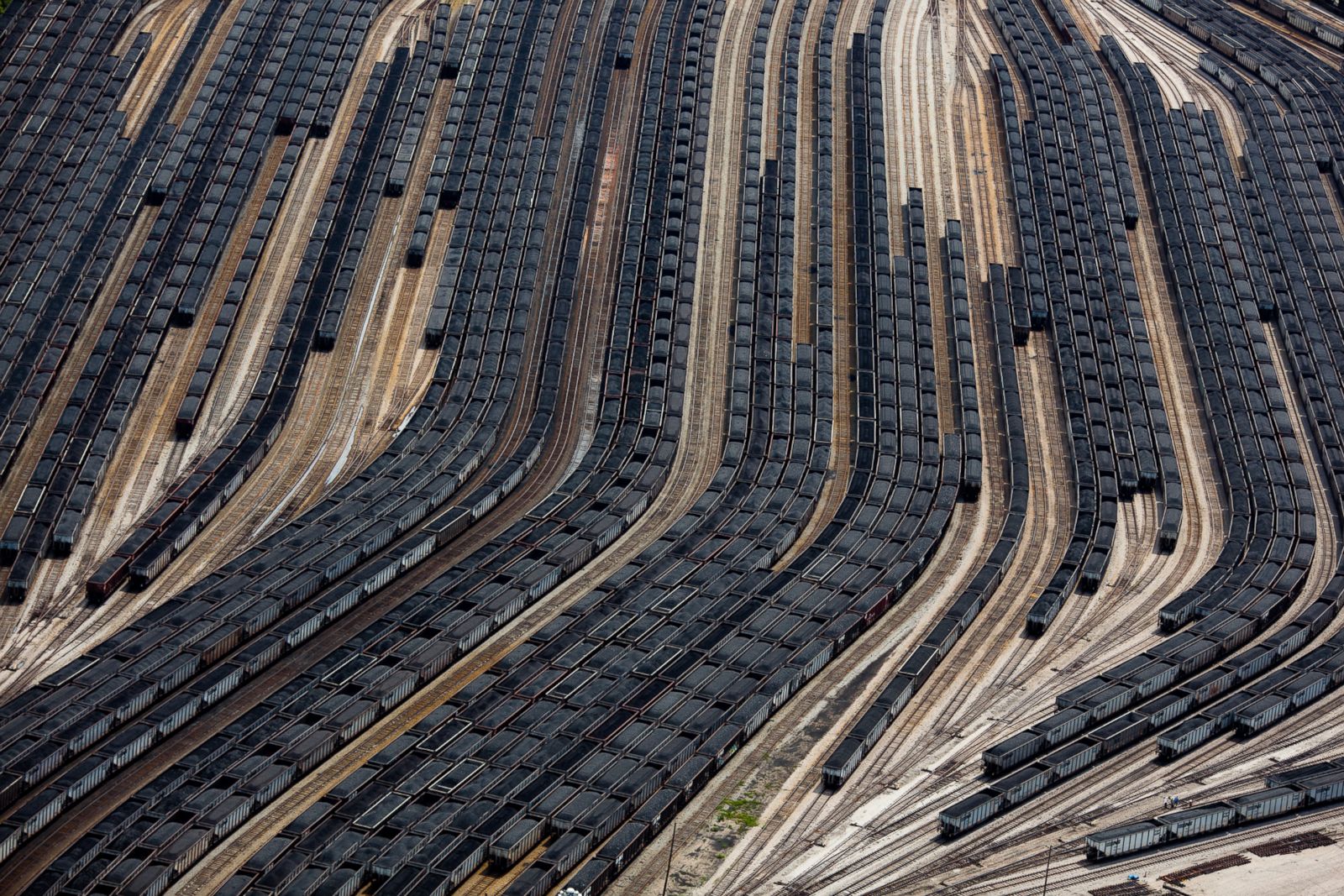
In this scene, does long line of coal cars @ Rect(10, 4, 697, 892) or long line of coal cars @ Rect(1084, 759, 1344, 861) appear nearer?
long line of coal cars @ Rect(1084, 759, 1344, 861)

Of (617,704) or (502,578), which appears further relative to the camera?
(502,578)

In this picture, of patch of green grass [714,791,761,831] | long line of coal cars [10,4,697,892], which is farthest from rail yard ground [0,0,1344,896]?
long line of coal cars [10,4,697,892]

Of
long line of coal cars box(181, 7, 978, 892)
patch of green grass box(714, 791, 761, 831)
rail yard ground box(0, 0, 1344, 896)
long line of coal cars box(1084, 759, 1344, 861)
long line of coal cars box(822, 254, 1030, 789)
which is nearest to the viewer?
long line of coal cars box(181, 7, 978, 892)

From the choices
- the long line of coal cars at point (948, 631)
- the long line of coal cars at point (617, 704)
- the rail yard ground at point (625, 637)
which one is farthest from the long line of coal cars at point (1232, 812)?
the long line of coal cars at point (617, 704)

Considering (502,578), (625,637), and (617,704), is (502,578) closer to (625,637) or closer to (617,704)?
(625,637)

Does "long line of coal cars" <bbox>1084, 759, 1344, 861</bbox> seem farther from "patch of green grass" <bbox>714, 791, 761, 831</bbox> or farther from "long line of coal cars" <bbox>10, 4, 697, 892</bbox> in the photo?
"long line of coal cars" <bbox>10, 4, 697, 892</bbox>

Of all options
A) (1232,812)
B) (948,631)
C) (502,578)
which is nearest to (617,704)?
(502,578)

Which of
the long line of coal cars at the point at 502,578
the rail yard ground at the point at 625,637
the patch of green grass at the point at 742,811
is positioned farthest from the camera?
the long line of coal cars at the point at 502,578

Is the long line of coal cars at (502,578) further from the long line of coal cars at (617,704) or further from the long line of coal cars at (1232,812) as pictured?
the long line of coal cars at (1232,812)

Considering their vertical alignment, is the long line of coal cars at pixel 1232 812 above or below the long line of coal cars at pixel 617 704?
above
